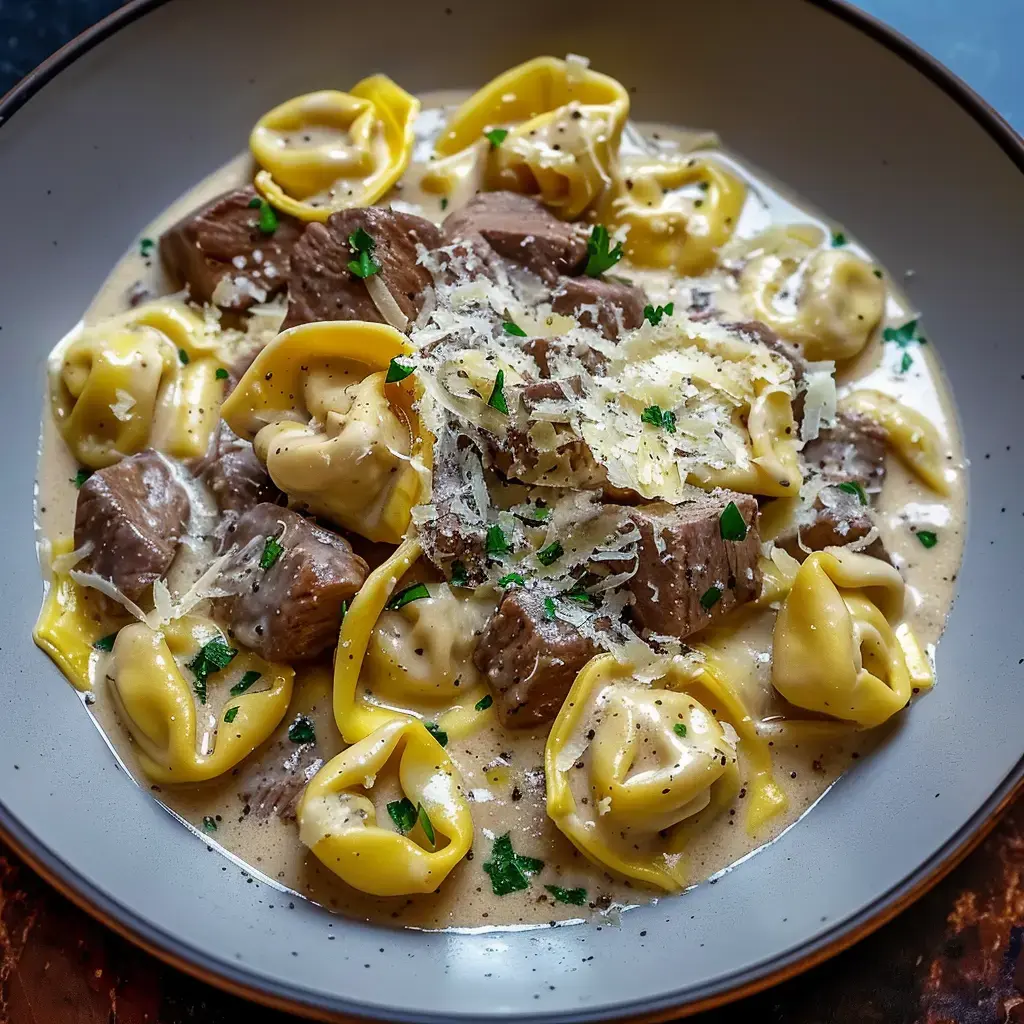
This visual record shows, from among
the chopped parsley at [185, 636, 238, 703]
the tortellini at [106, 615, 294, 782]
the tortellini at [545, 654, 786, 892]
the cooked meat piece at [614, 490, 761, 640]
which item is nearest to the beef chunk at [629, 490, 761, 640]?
the cooked meat piece at [614, 490, 761, 640]

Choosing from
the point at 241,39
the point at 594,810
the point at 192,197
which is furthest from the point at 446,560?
the point at 241,39

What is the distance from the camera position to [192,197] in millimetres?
4629

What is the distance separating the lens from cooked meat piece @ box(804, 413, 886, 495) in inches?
162

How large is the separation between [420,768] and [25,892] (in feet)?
4.20

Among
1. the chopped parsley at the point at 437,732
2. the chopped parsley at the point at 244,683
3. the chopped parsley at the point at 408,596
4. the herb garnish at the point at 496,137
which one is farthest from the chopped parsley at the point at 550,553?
the herb garnish at the point at 496,137

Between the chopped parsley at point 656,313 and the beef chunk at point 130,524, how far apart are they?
1.82 meters

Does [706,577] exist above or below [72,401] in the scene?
below

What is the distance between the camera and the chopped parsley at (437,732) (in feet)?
11.9

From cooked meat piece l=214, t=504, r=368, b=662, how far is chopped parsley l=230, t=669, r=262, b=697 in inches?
3.1

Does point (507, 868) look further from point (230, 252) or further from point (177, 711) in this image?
point (230, 252)

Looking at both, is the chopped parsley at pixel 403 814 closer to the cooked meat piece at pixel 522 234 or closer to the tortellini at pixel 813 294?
the cooked meat piece at pixel 522 234

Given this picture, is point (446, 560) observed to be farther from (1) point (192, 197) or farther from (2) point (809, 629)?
(1) point (192, 197)

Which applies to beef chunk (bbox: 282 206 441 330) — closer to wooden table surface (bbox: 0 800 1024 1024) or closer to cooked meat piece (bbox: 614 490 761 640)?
cooked meat piece (bbox: 614 490 761 640)

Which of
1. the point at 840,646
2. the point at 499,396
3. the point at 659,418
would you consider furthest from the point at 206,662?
the point at 840,646
